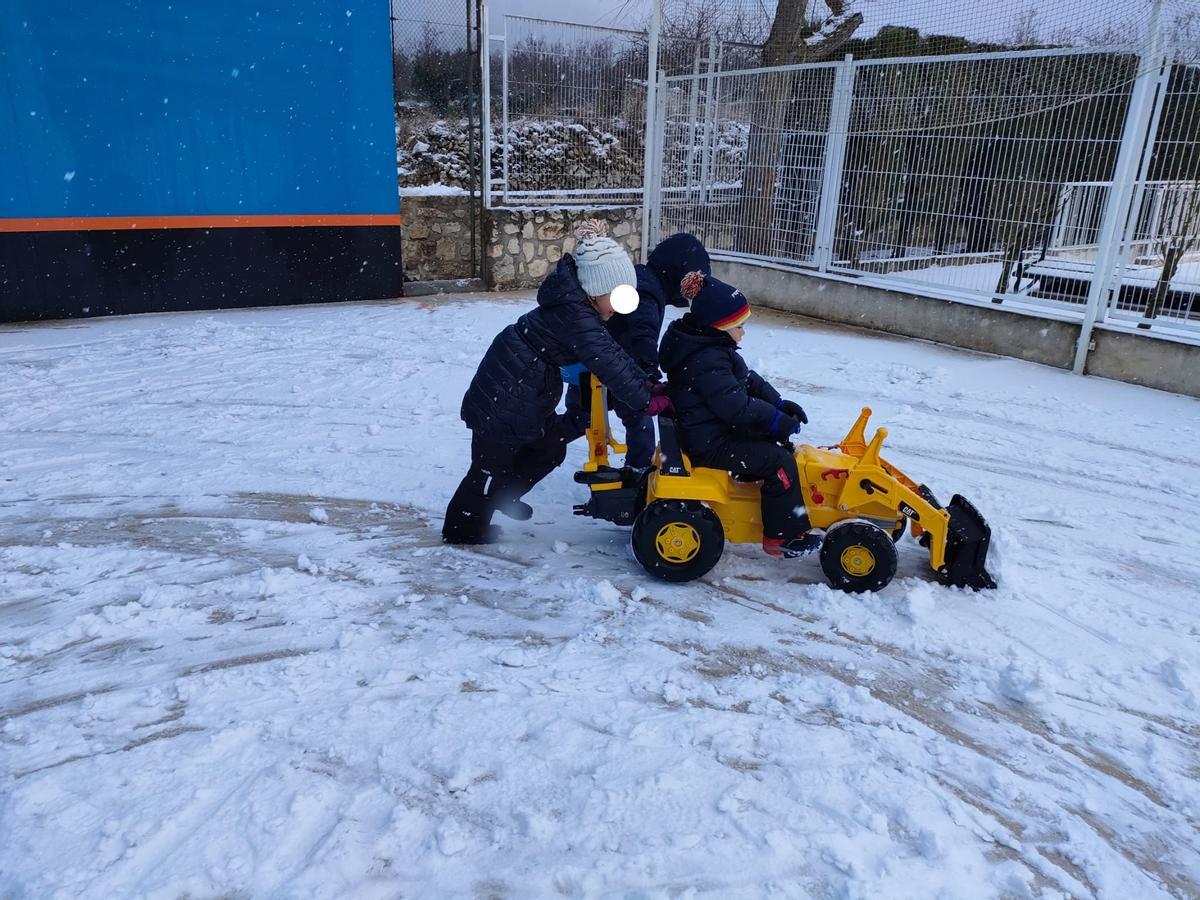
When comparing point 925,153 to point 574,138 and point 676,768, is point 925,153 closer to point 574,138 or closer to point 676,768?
point 574,138

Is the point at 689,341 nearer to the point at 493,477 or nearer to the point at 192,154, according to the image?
the point at 493,477

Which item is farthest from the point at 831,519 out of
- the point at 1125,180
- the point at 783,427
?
the point at 1125,180

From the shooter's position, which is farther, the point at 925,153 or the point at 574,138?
the point at 574,138

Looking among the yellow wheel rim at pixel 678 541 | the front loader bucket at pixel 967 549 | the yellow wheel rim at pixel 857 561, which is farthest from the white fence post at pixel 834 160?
the yellow wheel rim at pixel 678 541

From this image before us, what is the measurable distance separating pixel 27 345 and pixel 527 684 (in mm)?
6767

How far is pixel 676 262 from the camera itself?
445 centimetres

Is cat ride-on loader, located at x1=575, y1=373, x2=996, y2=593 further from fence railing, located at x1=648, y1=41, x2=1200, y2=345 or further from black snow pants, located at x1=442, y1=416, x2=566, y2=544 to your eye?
fence railing, located at x1=648, y1=41, x2=1200, y2=345

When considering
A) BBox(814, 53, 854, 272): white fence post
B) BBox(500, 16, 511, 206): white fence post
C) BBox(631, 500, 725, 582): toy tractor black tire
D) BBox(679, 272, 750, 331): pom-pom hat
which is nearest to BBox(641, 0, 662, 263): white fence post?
BBox(500, 16, 511, 206): white fence post

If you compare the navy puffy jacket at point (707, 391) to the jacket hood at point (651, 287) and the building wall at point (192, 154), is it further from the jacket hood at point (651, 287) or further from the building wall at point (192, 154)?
the building wall at point (192, 154)

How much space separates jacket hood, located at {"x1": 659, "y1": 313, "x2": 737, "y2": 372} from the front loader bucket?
1153 millimetres

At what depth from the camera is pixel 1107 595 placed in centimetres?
364

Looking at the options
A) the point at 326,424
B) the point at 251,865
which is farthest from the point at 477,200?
the point at 251,865

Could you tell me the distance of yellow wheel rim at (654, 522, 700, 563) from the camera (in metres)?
3.48

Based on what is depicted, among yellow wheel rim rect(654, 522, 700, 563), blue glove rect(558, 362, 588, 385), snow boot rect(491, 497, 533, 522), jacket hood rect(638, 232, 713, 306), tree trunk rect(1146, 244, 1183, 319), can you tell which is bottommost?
snow boot rect(491, 497, 533, 522)
